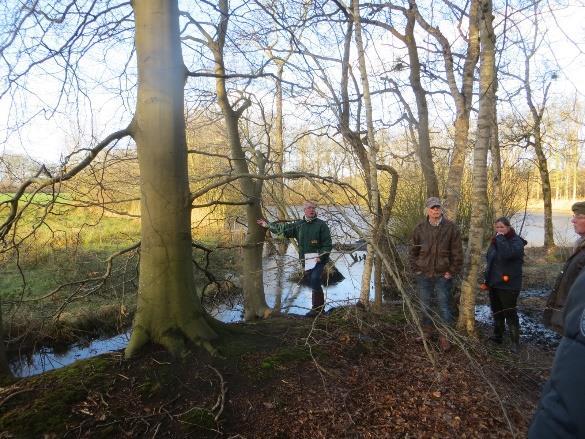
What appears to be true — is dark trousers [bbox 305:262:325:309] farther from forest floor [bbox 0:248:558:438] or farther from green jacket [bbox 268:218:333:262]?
forest floor [bbox 0:248:558:438]

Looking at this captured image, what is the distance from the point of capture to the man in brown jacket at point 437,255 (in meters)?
5.37

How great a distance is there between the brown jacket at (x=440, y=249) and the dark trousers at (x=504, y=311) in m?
1.49

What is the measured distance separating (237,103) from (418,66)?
3.97 m

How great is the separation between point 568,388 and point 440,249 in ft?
14.0

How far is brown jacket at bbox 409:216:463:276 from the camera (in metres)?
5.37

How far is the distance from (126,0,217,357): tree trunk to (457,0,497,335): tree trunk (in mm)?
3394

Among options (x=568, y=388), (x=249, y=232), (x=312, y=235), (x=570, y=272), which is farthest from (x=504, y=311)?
(x=568, y=388)

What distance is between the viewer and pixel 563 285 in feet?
15.0

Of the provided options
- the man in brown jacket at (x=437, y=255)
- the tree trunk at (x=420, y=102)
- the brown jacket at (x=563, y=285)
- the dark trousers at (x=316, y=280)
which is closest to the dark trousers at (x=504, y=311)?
the man in brown jacket at (x=437, y=255)

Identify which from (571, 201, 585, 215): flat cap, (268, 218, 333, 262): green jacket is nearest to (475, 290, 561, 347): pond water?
(571, 201, 585, 215): flat cap

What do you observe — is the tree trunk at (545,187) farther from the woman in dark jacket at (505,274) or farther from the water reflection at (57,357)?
the water reflection at (57,357)

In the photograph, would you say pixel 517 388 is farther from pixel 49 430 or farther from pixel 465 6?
pixel 465 6

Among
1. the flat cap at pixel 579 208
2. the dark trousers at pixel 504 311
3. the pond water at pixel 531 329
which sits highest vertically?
the flat cap at pixel 579 208

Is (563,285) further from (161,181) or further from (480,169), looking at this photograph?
(161,181)
